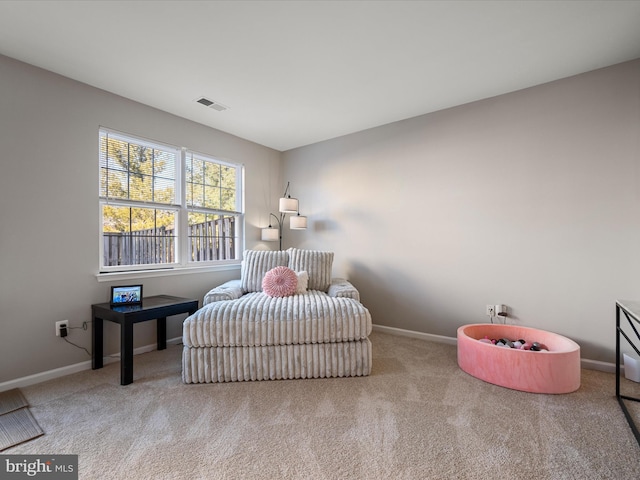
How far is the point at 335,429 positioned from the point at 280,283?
1.39 meters

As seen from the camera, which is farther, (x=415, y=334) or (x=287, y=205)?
(x=287, y=205)

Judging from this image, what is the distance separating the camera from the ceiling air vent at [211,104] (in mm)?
2818

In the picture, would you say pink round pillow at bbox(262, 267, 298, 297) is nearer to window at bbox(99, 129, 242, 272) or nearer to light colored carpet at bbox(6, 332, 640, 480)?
light colored carpet at bbox(6, 332, 640, 480)

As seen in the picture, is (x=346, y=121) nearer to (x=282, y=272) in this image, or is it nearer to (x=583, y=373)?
(x=282, y=272)

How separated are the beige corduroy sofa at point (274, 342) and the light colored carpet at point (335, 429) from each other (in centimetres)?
10

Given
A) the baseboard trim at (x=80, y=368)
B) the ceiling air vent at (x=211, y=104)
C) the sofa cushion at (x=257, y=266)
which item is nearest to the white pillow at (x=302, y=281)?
the sofa cushion at (x=257, y=266)

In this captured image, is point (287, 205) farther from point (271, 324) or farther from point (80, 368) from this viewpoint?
point (80, 368)

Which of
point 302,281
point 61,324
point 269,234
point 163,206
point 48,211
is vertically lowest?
point 61,324

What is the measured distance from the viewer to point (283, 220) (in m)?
4.37

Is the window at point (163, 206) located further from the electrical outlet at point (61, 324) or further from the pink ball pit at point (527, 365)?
the pink ball pit at point (527, 365)

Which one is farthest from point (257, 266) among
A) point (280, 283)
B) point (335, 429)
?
point (335, 429)

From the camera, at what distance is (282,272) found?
2855 mm

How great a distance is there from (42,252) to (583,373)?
4.35 meters

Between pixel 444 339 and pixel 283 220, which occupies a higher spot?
pixel 283 220
